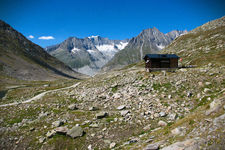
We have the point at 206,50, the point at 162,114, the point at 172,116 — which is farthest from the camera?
the point at 206,50

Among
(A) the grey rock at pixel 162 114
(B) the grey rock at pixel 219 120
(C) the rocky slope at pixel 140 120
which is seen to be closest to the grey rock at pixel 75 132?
(C) the rocky slope at pixel 140 120

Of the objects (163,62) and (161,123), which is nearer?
(161,123)

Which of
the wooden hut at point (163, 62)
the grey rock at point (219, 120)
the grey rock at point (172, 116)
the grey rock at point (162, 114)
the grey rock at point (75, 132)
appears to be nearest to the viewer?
the grey rock at point (219, 120)

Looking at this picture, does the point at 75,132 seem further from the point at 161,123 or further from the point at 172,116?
the point at 172,116

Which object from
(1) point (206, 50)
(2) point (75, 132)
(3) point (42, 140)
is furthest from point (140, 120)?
(1) point (206, 50)

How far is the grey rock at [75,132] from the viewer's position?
15.2m

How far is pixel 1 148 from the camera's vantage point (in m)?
15.5

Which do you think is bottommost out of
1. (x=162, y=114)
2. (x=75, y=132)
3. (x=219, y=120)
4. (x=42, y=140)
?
(x=42, y=140)

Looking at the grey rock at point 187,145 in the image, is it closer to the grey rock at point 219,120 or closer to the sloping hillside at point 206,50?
the grey rock at point 219,120

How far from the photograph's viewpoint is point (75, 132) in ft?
51.2

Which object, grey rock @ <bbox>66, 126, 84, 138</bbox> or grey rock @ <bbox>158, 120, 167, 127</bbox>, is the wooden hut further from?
grey rock @ <bbox>66, 126, 84, 138</bbox>

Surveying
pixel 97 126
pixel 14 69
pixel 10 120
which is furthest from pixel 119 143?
pixel 14 69

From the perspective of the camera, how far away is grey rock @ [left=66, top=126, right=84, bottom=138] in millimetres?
15219

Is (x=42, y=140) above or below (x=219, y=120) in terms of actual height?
below
